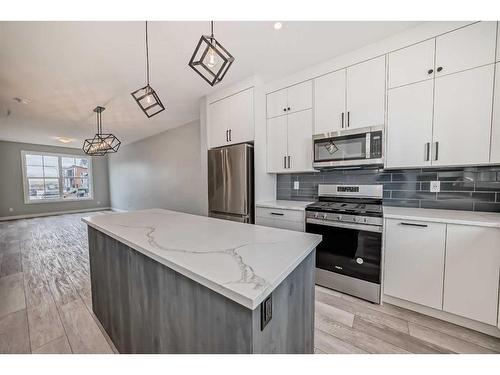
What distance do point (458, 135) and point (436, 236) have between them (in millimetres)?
899

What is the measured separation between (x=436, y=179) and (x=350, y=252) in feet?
3.80

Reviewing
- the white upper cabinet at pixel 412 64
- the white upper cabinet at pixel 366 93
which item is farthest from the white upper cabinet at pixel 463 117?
the white upper cabinet at pixel 366 93

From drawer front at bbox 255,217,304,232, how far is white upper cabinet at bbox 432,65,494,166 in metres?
1.40

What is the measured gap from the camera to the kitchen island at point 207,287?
2.29 feet

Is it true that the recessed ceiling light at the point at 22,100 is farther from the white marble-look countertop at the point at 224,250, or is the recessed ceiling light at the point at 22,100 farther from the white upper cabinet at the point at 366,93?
the white upper cabinet at the point at 366,93

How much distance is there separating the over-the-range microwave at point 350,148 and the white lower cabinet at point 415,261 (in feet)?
2.16

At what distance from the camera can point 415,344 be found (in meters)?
1.45

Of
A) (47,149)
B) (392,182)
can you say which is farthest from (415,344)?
(47,149)

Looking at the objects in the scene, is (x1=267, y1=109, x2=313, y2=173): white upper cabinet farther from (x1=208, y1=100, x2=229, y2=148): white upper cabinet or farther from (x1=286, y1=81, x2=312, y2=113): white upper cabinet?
(x1=208, y1=100, x2=229, y2=148): white upper cabinet

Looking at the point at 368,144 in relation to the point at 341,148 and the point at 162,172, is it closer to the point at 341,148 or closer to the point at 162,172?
the point at 341,148

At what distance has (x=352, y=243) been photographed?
2.00m

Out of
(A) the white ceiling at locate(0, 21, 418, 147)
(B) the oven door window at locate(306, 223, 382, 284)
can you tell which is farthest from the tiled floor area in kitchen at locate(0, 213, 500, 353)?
(A) the white ceiling at locate(0, 21, 418, 147)

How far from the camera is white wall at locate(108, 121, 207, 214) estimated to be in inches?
189
